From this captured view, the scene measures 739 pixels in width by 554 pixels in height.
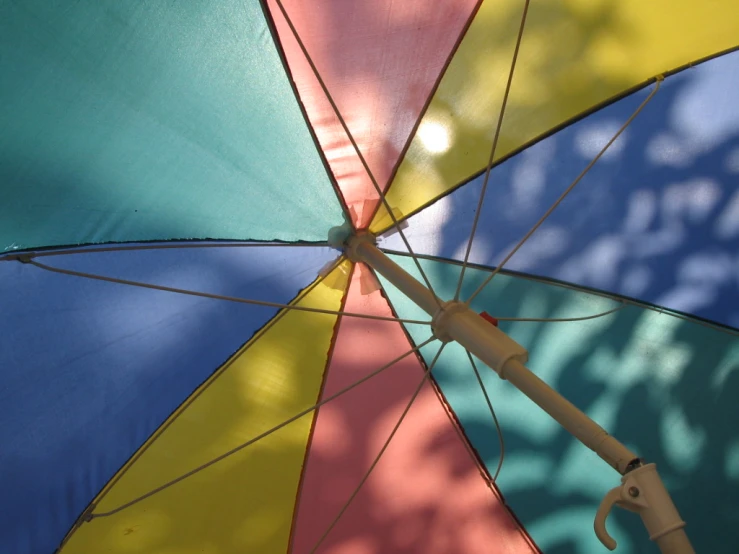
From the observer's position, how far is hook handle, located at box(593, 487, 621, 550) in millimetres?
1645

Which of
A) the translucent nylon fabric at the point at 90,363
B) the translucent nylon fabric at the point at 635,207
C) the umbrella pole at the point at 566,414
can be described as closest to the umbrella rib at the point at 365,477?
the umbrella pole at the point at 566,414

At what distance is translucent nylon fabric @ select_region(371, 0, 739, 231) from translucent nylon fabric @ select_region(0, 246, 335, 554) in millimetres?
764

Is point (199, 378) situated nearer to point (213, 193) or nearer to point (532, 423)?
point (213, 193)

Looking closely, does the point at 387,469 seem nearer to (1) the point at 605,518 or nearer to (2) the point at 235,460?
(2) the point at 235,460

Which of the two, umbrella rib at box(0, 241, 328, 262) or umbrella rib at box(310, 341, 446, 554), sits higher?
umbrella rib at box(0, 241, 328, 262)

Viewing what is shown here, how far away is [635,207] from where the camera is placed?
254cm

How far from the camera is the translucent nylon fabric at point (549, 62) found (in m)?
2.26

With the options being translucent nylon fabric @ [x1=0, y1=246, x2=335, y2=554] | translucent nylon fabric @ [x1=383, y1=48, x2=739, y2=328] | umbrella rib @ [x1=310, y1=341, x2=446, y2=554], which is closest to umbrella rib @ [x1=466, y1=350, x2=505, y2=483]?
umbrella rib @ [x1=310, y1=341, x2=446, y2=554]

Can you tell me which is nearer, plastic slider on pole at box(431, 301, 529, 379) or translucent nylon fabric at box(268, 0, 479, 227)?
plastic slider on pole at box(431, 301, 529, 379)

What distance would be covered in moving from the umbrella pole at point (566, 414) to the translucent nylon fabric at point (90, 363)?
61cm

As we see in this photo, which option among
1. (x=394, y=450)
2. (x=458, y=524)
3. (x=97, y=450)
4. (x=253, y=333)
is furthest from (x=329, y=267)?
(x=458, y=524)

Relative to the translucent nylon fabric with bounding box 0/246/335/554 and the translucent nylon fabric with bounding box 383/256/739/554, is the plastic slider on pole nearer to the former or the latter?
the translucent nylon fabric with bounding box 383/256/739/554

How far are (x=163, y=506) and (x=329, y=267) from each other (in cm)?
98

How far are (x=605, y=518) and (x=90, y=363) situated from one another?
1.53 metres
